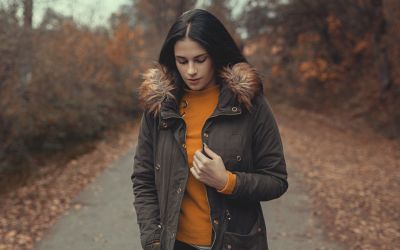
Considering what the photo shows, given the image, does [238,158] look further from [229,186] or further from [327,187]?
[327,187]

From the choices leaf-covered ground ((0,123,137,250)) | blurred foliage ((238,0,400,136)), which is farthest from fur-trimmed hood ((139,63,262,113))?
blurred foliage ((238,0,400,136))

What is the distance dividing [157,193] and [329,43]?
2270 centimetres

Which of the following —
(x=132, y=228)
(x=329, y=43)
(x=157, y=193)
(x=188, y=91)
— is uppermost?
(x=329, y=43)

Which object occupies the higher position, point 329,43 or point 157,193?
point 329,43

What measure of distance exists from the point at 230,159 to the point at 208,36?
1.94 ft

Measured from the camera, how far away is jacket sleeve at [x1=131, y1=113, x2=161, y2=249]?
2338mm

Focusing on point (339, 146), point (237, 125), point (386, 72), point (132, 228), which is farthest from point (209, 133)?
point (386, 72)

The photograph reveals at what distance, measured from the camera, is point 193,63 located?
2.21 m

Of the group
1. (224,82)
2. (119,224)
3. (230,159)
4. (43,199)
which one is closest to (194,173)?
(230,159)

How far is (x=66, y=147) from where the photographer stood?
12453 mm

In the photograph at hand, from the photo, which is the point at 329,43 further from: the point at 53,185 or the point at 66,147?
the point at 53,185

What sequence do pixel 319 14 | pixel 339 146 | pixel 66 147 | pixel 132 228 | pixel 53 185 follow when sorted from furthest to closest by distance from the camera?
pixel 319 14 < pixel 339 146 < pixel 66 147 < pixel 53 185 < pixel 132 228

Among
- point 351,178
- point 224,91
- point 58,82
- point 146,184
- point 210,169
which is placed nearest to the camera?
point 210,169

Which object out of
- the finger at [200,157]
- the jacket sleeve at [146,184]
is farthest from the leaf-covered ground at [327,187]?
the finger at [200,157]
